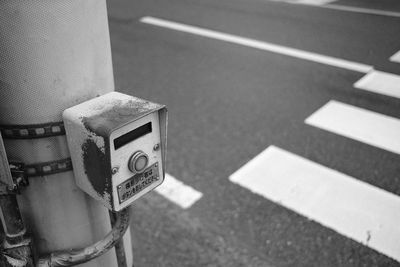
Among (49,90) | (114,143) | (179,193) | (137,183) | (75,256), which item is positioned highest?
(49,90)

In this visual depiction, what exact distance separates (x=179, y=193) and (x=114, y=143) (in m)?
2.59

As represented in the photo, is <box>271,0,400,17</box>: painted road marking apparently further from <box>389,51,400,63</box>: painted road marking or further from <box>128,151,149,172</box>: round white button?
<box>128,151,149,172</box>: round white button

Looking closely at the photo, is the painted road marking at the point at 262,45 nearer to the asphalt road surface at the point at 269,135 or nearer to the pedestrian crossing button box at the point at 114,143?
the asphalt road surface at the point at 269,135

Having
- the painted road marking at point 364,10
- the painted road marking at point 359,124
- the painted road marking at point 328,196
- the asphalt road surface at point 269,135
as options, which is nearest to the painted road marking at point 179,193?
the asphalt road surface at point 269,135

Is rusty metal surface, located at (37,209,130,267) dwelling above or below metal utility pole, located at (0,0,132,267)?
below

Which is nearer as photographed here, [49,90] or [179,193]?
[49,90]

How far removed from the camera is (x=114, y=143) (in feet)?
3.56

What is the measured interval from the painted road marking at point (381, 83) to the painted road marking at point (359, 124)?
27.2 inches

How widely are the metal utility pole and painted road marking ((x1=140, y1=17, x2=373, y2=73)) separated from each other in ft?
18.8

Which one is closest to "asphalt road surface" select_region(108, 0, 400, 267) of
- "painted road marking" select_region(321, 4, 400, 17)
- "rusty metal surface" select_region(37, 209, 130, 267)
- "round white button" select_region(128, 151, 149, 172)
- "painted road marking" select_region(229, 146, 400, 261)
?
"painted road marking" select_region(229, 146, 400, 261)

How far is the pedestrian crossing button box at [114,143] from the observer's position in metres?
1.06

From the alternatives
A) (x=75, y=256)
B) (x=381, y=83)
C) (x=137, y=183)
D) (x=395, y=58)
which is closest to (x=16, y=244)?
(x=75, y=256)

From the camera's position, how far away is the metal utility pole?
99 cm

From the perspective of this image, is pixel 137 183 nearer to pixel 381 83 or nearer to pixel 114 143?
pixel 114 143
